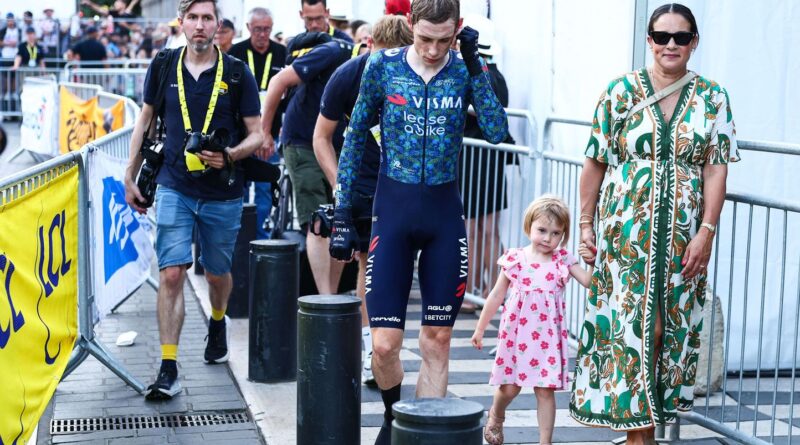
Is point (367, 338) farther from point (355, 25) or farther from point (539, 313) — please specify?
point (355, 25)

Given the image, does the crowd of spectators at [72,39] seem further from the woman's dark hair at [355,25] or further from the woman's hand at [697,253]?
the woman's hand at [697,253]

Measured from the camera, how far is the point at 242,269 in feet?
30.1

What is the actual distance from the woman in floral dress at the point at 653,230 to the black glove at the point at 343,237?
1.01m

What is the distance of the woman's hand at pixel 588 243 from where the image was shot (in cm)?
542

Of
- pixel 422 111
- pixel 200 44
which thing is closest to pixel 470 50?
pixel 422 111

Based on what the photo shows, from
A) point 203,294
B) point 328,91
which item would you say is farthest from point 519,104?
point 328,91

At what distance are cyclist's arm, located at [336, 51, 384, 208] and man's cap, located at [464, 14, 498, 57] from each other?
3.81m

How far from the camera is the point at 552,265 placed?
18.4ft

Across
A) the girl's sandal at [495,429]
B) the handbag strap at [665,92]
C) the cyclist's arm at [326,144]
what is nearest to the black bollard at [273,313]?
the cyclist's arm at [326,144]

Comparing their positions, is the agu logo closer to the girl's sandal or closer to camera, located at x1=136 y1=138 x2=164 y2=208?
the girl's sandal

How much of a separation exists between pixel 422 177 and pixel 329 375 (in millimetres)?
952

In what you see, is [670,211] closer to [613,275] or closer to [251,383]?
[613,275]

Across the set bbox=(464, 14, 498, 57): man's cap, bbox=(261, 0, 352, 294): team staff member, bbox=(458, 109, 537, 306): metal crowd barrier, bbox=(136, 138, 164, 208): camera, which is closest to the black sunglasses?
bbox=(261, 0, 352, 294): team staff member

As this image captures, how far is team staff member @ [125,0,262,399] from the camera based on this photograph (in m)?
6.69
